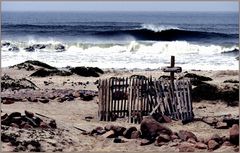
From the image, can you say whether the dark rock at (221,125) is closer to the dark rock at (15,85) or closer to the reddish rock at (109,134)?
the reddish rock at (109,134)

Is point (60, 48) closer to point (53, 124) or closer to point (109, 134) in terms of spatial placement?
point (53, 124)

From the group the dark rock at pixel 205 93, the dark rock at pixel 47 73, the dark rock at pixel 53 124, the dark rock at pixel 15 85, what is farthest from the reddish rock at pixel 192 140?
the dark rock at pixel 47 73

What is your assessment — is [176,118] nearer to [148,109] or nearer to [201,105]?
[148,109]

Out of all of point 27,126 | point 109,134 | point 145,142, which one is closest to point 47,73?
point 27,126

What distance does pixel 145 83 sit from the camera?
51.2 feet

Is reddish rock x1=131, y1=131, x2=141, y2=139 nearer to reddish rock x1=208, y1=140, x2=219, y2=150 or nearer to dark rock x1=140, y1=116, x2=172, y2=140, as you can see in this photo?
dark rock x1=140, y1=116, x2=172, y2=140

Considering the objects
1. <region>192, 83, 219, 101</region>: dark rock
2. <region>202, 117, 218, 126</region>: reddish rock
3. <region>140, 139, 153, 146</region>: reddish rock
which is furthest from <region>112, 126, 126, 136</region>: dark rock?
<region>192, 83, 219, 101</region>: dark rock

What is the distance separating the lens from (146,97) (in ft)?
51.6

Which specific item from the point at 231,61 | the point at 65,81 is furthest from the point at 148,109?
the point at 231,61

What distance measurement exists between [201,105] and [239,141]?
772 centimetres

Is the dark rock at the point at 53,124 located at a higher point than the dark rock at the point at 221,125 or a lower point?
higher

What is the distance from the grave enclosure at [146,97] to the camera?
1565 centimetres

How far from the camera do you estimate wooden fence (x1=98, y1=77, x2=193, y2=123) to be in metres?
15.6

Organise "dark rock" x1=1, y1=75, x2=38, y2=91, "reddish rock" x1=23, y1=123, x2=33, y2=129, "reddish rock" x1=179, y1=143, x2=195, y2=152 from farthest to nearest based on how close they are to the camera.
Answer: "dark rock" x1=1, y1=75, x2=38, y2=91 < "reddish rock" x1=23, y1=123, x2=33, y2=129 < "reddish rock" x1=179, y1=143, x2=195, y2=152
